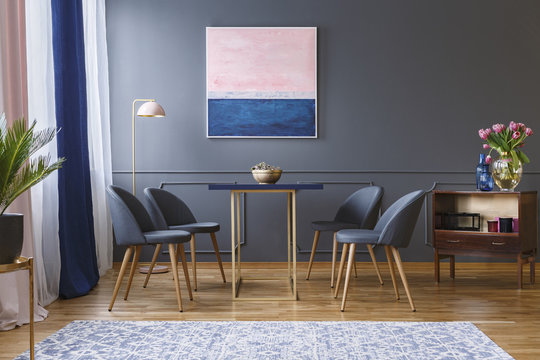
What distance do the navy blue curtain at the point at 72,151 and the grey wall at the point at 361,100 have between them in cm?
86

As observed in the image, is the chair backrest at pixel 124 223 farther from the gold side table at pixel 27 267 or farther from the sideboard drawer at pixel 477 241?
the sideboard drawer at pixel 477 241

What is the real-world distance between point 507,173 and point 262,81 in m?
2.20

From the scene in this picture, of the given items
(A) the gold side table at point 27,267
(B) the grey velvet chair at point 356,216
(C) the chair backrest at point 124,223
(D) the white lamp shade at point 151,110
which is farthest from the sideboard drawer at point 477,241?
(A) the gold side table at point 27,267

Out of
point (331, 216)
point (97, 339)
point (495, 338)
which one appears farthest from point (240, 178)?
point (495, 338)

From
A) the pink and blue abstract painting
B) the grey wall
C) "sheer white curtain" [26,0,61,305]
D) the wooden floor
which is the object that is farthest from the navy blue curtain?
the pink and blue abstract painting

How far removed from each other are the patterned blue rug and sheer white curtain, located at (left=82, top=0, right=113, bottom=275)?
160 cm

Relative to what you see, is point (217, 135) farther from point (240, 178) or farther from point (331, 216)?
point (331, 216)

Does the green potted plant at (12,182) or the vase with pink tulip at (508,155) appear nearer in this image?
the green potted plant at (12,182)

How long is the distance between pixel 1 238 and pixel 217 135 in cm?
272

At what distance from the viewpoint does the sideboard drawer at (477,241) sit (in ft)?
12.5

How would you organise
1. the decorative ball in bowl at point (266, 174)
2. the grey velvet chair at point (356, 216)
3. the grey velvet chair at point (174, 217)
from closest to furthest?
the decorative ball in bowl at point (266, 174)
the grey velvet chair at point (174, 217)
the grey velvet chair at point (356, 216)

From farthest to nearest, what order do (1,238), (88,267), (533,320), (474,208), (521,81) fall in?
(521,81) → (474,208) → (88,267) → (533,320) → (1,238)

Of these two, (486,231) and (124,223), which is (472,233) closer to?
(486,231)

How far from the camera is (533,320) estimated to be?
2.92 meters
